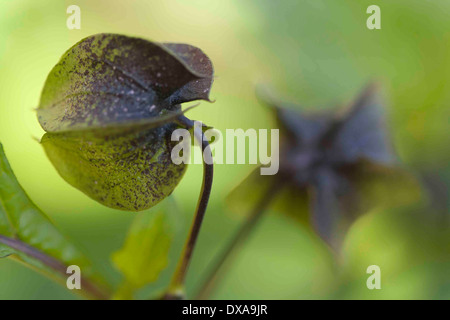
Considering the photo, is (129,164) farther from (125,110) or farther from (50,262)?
(50,262)

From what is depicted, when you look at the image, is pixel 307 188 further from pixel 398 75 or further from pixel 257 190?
pixel 398 75

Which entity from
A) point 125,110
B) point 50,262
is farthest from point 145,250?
point 125,110

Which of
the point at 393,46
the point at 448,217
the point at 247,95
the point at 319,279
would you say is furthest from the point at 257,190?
the point at 393,46

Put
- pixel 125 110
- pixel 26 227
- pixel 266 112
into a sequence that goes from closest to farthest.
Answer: pixel 125 110
pixel 26 227
pixel 266 112

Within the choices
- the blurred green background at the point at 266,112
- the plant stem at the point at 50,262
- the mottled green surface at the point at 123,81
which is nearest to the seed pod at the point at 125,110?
the mottled green surface at the point at 123,81

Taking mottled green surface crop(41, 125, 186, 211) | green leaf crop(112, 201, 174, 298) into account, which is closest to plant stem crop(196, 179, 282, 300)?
green leaf crop(112, 201, 174, 298)

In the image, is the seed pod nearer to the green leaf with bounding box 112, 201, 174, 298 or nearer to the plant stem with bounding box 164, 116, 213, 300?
the plant stem with bounding box 164, 116, 213, 300

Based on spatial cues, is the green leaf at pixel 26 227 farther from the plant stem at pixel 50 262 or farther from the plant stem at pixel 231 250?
the plant stem at pixel 231 250
